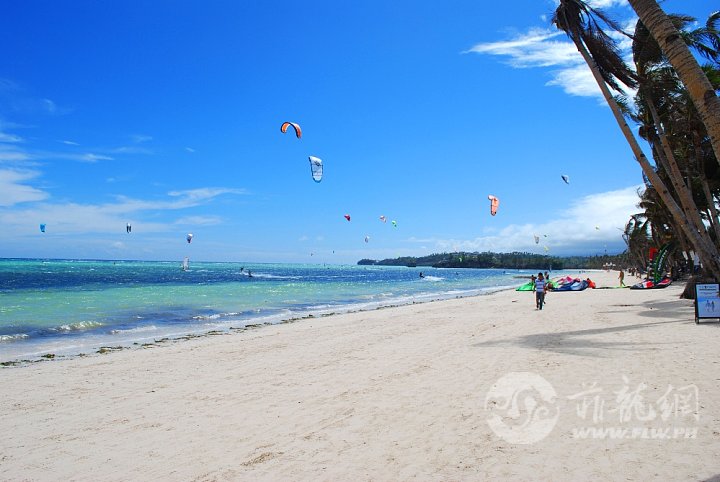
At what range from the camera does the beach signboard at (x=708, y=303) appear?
35.6ft

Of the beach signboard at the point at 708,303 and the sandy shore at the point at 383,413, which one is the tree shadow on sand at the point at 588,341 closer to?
the sandy shore at the point at 383,413

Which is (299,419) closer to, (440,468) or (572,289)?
(440,468)

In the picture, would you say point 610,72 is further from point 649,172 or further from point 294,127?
point 294,127

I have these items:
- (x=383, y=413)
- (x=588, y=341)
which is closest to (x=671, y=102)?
(x=588, y=341)

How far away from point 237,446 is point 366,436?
1.24 metres

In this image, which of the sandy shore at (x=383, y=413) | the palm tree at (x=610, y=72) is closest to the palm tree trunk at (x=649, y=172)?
the palm tree at (x=610, y=72)

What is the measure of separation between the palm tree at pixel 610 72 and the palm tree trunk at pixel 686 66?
8.99 meters

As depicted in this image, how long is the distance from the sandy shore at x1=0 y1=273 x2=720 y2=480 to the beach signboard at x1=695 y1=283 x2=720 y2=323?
49.9 inches

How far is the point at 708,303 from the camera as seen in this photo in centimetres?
1090

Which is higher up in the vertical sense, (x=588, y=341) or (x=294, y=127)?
(x=294, y=127)

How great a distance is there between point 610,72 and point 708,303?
291 inches

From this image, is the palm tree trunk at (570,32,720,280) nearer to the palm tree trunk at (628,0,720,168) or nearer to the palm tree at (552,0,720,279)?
the palm tree at (552,0,720,279)

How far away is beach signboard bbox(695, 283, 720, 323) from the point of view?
1084 cm

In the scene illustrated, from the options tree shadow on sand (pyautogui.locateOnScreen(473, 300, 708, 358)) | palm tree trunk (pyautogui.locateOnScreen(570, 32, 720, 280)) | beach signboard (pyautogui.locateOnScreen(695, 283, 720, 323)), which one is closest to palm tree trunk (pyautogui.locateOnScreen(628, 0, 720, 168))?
tree shadow on sand (pyautogui.locateOnScreen(473, 300, 708, 358))
